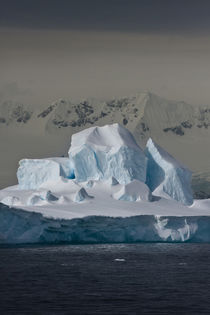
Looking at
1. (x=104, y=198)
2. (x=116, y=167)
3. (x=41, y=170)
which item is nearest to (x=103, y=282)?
(x=104, y=198)

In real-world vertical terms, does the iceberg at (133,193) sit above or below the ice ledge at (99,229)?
above

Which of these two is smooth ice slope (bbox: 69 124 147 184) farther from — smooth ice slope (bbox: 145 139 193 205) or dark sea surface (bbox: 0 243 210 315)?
dark sea surface (bbox: 0 243 210 315)

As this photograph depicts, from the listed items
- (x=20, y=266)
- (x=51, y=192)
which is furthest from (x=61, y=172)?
(x=20, y=266)

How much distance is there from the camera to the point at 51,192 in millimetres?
87750

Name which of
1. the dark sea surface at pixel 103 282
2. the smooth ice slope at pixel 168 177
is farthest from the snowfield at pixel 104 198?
the dark sea surface at pixel 103 282

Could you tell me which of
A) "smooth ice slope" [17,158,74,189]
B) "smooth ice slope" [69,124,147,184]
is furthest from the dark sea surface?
"smooth ice slope" [17,158,74,189]

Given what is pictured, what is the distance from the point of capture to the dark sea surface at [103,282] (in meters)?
44.1

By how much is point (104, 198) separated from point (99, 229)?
5.23m

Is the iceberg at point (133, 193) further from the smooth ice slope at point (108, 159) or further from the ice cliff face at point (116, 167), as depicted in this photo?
the smooth ice slope at point (108, 159)

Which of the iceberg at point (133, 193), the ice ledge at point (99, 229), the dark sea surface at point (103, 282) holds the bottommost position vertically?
the dark sea surface at point (103, 282)

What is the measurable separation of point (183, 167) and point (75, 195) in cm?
1139

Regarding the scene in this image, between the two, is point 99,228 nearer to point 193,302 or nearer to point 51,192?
point 51,192

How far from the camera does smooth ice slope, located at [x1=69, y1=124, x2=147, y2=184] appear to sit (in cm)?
8912

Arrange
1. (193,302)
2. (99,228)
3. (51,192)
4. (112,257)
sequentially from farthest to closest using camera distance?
(51,192) → (99,228) → (112,257) → (193,302)
